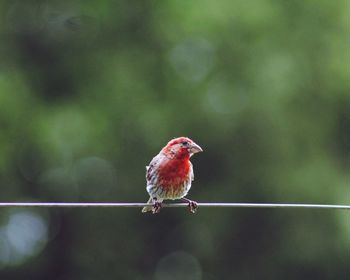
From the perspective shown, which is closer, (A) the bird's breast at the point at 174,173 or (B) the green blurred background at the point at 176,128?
(A) the bird's breast at the point at 174,173

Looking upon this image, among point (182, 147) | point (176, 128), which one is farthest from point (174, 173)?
point (176, 128)

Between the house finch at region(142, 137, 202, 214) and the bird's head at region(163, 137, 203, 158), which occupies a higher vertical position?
the bird's head at region(163, 137, 203, 158)

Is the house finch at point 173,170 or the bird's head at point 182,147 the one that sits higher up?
the bird's head at point 182,147

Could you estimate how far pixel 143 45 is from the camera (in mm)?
17125

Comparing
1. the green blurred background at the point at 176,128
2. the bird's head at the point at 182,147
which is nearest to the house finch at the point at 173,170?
the bird's head at the point at 182,147

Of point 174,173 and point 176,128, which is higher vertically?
point 176,128

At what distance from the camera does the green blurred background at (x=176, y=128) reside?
637 inches

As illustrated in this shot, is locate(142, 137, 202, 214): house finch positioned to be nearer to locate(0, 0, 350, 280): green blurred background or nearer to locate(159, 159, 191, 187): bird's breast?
locate(159, 159, 191, 187): bird's breast

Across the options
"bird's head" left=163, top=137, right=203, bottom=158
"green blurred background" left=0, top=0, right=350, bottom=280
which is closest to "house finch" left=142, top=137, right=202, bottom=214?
"bird's head" left=163, top=137, right=203, bottom=158

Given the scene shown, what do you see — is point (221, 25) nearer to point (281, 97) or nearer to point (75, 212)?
point (281, 97)

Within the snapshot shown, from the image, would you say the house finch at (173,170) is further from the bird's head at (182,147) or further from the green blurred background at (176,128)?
the green blurred background at (176,128)

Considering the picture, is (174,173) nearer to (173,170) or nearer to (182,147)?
(173,170)

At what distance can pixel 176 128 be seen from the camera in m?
16.0

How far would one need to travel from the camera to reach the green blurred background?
1619cm
